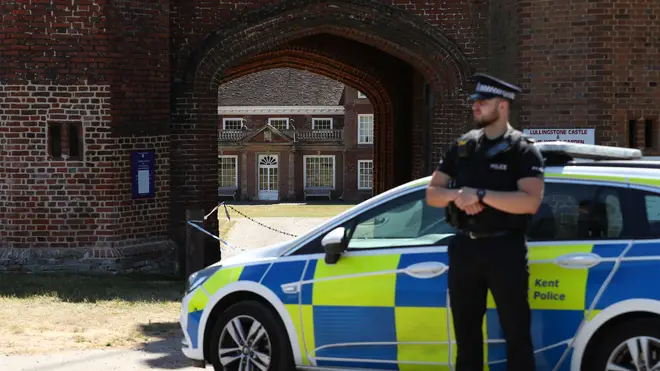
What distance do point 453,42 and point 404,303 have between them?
10308mm

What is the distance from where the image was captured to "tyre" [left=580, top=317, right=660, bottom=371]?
5750 millimetres

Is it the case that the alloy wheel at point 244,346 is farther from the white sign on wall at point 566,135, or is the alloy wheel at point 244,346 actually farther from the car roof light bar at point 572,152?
the white sign on wall at point 566,135

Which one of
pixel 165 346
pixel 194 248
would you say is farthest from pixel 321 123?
pixel 165 346

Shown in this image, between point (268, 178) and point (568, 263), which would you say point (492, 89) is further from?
point (268, 178)

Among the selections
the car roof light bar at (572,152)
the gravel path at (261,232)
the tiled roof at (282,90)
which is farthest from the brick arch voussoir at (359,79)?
the tiled roof at (282,90)

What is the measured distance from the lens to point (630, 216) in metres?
6.01

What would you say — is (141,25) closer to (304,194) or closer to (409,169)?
(409,169)

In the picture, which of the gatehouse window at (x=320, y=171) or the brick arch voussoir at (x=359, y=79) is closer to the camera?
the brick arch voussoir at (x=359, y=79)

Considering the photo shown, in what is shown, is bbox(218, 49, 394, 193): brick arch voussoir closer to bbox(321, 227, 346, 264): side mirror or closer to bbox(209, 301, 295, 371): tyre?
bbox(209, 301, 295, 371): tyre

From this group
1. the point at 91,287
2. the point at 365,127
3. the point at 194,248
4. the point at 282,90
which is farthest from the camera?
the point at 365,127

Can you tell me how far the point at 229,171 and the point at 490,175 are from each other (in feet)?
223

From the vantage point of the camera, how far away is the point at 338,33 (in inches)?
643

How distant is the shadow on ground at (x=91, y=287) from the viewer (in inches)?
469

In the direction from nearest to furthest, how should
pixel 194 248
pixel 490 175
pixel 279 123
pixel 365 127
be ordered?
1. pixel 490 175
2. pixel 194 248
3. pixel 365 127
4. pixel 279 123
